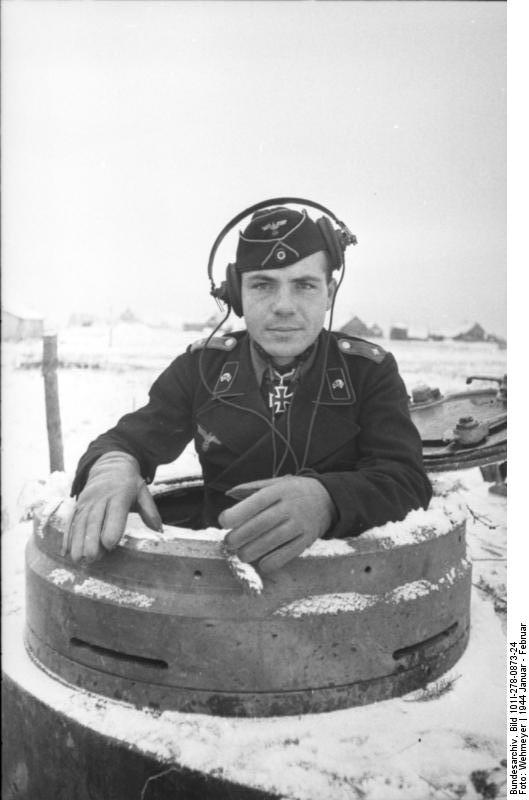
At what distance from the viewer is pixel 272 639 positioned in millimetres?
1611

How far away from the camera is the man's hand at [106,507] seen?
5.63 ft

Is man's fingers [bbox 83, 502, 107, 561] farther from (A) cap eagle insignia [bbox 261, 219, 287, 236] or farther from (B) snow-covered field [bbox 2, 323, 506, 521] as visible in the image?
(B) snow-covered field [bbox 2, 323, 506, 521]

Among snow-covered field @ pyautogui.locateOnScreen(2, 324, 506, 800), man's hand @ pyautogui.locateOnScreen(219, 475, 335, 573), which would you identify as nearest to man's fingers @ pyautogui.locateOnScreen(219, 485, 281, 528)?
man's hand @ pyautogui.locateOnScreen(219, 475, 335, 573)

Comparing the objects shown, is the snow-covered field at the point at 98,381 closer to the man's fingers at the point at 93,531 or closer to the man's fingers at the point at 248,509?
the man's fingers at the point at 93,531

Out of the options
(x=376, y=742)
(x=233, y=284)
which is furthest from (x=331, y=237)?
(x=376, y=742)

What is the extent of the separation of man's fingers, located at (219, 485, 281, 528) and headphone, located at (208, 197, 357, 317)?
3.36 feet

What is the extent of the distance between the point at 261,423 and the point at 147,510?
1.96ft

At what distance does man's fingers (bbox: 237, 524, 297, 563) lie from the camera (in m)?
1.58

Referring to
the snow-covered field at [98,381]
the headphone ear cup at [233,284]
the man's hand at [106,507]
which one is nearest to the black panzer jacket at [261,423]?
the man's hand at [106,507]

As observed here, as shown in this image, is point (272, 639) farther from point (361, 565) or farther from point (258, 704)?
point (361, 565)

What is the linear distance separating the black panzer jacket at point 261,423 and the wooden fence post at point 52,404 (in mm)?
3384

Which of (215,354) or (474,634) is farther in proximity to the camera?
(215,354)

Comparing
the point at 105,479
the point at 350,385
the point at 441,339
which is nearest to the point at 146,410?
the point at 105,479

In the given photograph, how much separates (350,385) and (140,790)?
4.85ft
